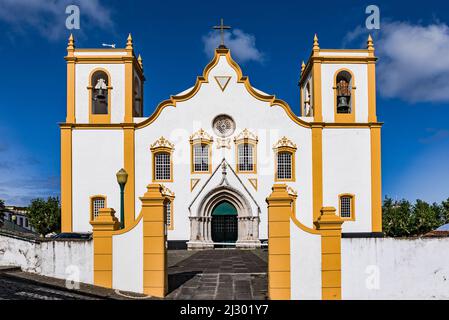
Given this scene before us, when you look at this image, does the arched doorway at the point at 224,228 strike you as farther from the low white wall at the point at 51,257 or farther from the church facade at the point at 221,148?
the low white wall at the point at 51,257

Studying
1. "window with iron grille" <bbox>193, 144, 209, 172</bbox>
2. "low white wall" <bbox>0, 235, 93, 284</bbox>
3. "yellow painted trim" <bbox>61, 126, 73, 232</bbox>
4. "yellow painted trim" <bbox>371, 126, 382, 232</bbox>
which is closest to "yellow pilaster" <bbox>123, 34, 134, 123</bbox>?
"yellow painted trim" <bbox>61, 126, 73, 232</bbox>

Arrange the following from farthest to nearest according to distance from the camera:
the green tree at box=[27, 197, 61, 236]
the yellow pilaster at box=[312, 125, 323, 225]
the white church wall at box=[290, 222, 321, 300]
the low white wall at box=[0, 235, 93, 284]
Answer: the green tree at box=[27, 197, 61, 236]
the yellow pilaster at box=[312, 125, 323, 225]
the low white wall at box=[0, 235, 93, 284]
the white church wall at box=[290, 222, 321, 300]

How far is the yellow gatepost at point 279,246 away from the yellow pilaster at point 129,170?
16.5 metres

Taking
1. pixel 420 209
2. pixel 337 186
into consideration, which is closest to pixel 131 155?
pixel 337 186

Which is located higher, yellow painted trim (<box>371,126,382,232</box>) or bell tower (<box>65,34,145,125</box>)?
bell tower (<box>65,34,145,125</box>)

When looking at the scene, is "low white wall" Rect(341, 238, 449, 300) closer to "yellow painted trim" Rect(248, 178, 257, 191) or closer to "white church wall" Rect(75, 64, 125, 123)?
"yellow painted trim" Rect(248, 178, 257, 191)

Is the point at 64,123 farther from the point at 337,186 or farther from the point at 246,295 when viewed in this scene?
the point at 246,295

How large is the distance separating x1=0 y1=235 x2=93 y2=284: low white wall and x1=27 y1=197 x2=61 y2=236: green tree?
136ft

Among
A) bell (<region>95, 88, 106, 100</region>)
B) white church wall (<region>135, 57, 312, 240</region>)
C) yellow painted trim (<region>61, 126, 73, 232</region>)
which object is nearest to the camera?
yellow painted trim (<region>61, 126, 73, 232</region>)

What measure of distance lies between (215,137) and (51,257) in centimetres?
1612

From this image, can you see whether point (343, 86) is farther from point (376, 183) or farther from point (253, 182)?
point (253, 182)

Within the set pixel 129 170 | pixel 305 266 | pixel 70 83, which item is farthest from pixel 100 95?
pixel 305 266

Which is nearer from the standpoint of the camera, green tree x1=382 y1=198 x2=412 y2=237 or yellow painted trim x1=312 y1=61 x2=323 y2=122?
yellow painted trim x1=312 y1=61 x2=323 y2=122

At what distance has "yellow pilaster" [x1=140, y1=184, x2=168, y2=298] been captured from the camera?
33.6 ft
